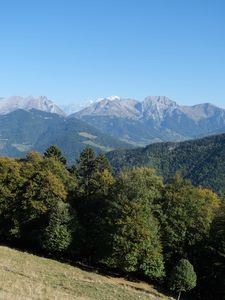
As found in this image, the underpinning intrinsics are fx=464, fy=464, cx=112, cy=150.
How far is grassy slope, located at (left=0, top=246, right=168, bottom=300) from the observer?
102ft

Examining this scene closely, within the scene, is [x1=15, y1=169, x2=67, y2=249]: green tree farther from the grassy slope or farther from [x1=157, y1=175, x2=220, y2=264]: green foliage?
[x1=157, y1=175, x2=220, y2=264]: green foliage

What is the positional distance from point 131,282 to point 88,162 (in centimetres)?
6632

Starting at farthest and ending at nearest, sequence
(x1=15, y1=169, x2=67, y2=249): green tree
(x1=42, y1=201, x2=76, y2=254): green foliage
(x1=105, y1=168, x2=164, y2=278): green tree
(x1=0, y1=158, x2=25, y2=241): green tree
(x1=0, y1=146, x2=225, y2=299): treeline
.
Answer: (x1=0, y1=158, x2=25, y2=241): green tree → (x1=15, y1=169, x2=67, y2=249): green tree → (x1=42, y1=201, x2=76, y2=254): green foliage → (x1=0, y1=146, x2=225, y2=299): treeline → (x1=105, y1=168, x2=164, y2=278): green tree

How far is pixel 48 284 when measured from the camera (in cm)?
3912

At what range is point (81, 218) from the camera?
7069 cm

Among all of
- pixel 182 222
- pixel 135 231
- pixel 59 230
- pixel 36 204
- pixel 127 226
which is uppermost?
pixel 182 222

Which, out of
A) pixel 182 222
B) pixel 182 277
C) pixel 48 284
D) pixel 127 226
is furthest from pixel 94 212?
pixel 48 284

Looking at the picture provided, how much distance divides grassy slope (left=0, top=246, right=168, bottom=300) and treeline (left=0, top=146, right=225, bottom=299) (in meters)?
4.65

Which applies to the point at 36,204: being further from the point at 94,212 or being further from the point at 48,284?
the point at 48,284

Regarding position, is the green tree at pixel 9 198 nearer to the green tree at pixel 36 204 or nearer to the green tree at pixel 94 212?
the green tree at pixel 36 204

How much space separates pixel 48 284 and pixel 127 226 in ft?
72.5

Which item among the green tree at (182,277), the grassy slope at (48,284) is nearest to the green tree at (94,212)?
the grassy slope at (48,284)

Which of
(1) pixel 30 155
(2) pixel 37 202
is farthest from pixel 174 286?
(1) pixel 30 155

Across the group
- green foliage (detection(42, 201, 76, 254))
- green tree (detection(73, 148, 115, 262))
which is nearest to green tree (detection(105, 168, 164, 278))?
green tree (detection(73, 148, 115, 262))
